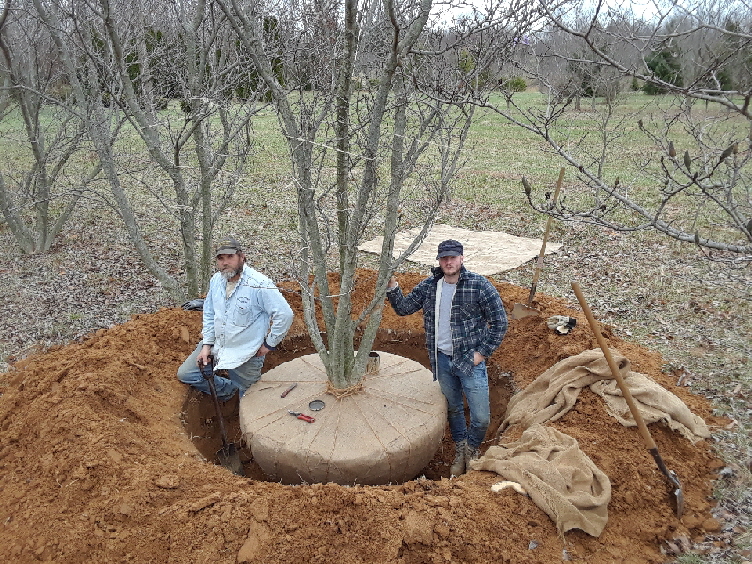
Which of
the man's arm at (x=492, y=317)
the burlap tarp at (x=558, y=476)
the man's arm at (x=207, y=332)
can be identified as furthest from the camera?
the man's arm at (x=207, y=332)

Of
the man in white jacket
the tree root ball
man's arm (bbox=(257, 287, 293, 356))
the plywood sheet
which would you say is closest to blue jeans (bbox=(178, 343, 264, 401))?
the man in white jacket

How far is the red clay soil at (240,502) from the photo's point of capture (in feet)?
10.4

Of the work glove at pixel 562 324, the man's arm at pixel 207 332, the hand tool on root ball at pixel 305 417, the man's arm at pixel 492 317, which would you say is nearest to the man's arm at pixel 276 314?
the man's arm at pixel 207 332

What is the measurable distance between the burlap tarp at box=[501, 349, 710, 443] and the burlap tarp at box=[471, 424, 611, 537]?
48 centimetres

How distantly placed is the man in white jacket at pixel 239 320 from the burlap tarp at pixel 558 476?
206 cm

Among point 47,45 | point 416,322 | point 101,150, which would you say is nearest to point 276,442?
point 416,322

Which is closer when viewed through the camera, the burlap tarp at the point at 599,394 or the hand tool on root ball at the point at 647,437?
the hand tool on root ball at the point at 647,437

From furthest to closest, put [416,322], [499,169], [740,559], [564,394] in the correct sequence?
[499,169]
[416,322]
[564,394]
[740,559]

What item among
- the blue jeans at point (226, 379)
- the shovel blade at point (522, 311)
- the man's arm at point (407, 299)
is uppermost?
the man's arm at point (407, 299)

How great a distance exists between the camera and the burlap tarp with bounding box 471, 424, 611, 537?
3.29 metres

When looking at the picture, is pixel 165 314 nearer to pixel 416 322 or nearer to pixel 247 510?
pixel 416 322

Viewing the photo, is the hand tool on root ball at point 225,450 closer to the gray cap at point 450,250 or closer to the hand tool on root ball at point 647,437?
the gray cap at point 450,250

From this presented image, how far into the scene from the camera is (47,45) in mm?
9125

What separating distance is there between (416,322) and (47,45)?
776 cm
